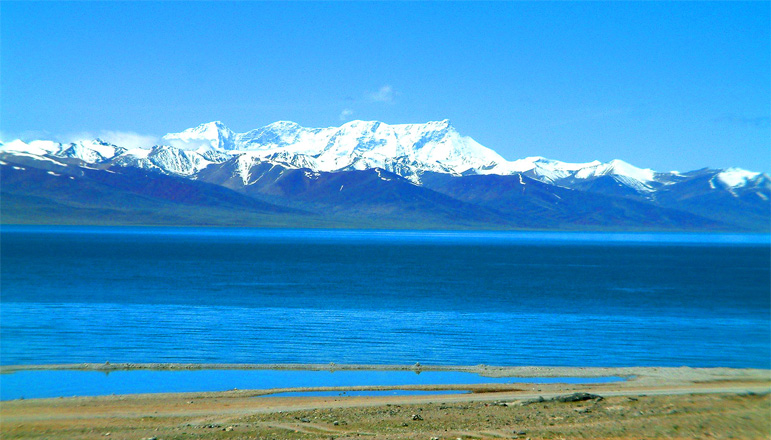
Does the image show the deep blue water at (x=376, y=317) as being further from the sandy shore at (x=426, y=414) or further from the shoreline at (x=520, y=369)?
the sandy shore at (x=426, y=414)

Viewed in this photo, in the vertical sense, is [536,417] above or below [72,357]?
above

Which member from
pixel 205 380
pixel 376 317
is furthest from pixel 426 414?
pixel 376 317

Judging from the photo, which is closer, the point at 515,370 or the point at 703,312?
the point at 515,370

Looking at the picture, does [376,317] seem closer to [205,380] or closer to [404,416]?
[205,380]

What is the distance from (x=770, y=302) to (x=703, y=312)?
472 inches

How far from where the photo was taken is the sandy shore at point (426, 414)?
19359 millimetres

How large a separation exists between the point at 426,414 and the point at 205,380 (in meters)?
10.2

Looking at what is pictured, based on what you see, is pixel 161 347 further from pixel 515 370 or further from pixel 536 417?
pixel 536 417

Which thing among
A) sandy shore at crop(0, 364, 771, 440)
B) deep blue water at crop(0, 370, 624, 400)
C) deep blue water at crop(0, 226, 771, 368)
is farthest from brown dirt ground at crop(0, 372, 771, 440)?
deep blue water at crop(0, 226, 771, 368)

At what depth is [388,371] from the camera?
30781mm

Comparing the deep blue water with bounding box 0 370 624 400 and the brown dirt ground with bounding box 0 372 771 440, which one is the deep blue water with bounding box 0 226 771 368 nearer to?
the deep blue water with bounding box 0 370 624 400

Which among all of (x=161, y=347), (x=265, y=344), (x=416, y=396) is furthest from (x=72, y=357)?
(x=416, y=396)

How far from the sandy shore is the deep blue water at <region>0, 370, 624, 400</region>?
139 cm

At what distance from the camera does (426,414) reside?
2177 centimetres
